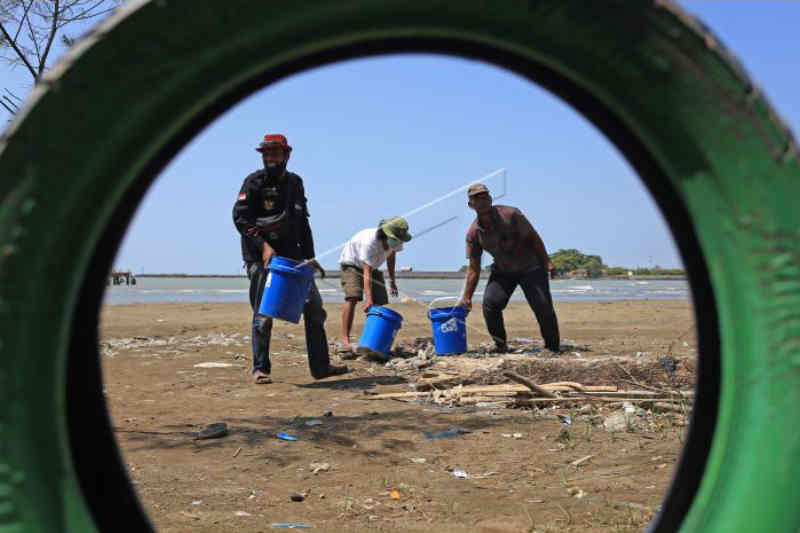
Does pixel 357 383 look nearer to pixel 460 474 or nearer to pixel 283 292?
pixel 283 292

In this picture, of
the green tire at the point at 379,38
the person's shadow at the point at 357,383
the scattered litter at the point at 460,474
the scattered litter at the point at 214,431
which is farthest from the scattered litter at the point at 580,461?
the person's shadow at the point at 357,383

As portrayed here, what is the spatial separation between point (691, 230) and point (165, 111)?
2.58 ft

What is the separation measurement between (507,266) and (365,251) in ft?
5.88

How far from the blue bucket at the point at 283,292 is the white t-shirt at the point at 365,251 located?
2537 millimetres

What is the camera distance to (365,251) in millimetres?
8492

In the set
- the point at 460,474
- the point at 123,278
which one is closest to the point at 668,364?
the point at 460,474

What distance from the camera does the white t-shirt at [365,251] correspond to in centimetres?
848

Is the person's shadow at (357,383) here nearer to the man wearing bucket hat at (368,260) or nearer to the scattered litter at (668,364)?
the man wearing bucket hat at (368,260)

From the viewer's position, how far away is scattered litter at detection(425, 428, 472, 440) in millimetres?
4039

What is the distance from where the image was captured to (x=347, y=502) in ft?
9.32

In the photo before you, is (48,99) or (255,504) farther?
(255,504)

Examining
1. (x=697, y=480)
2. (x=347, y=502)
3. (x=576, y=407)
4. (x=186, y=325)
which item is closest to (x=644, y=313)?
(x=186, y=325)

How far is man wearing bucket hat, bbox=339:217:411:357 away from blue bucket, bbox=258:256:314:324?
2342 millimetres

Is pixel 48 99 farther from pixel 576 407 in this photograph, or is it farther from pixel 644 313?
pixel 644 313
